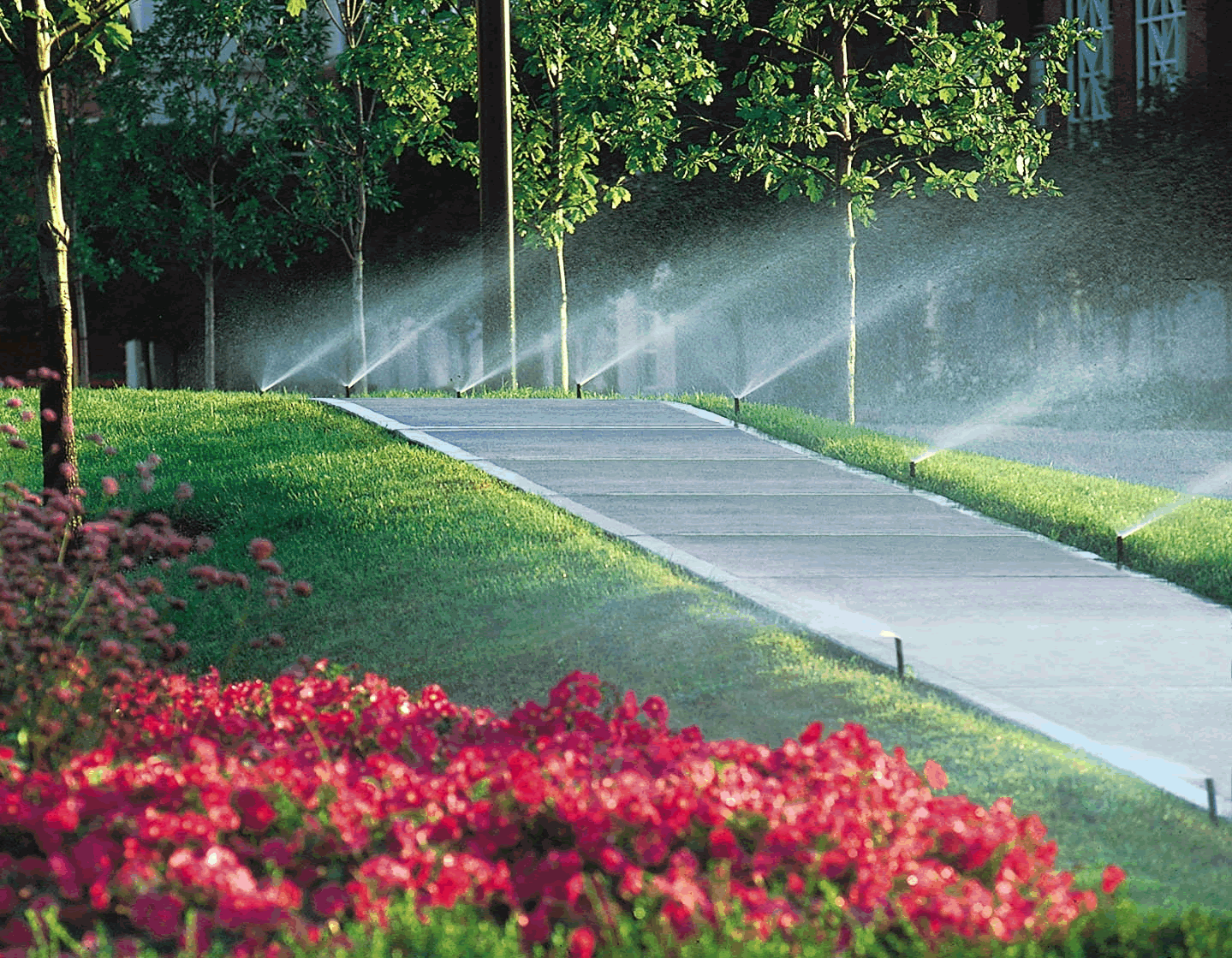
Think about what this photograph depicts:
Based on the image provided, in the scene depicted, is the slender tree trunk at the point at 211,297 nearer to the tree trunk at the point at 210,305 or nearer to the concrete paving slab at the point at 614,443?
the tree trunk at the point at 210,305

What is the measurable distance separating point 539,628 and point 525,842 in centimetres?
326

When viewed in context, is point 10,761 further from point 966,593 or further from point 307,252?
point 307,252

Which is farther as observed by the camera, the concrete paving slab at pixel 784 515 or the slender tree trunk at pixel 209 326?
the slender tree trunk at pixel 209 326

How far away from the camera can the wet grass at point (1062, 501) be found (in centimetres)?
875

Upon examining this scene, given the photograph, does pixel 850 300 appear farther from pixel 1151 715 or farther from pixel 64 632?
pixel 64 632

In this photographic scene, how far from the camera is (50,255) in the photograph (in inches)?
336

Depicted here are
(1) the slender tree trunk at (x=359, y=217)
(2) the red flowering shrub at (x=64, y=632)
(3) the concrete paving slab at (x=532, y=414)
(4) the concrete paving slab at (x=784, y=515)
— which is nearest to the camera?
(2) the red flowering shrub at (x=64, y=632)

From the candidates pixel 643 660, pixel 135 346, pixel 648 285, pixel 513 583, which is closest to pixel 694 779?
pixel 643 660

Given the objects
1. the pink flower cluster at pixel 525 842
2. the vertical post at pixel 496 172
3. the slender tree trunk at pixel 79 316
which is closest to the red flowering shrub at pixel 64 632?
the pink flower cluster at pixel 525 842

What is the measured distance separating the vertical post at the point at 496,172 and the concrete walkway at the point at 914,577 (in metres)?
2.21

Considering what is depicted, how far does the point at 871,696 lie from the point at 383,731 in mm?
2060

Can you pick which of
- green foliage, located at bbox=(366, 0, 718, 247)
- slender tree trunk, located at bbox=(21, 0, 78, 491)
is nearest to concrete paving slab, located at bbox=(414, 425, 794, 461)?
slender tree trunk, located at bbox=(21, 0, 78, 491)

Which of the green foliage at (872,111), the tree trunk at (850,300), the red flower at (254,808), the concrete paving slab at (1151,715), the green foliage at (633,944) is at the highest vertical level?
the green foliage at (872,111)

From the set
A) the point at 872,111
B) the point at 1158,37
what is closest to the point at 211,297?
the point at 872,111
